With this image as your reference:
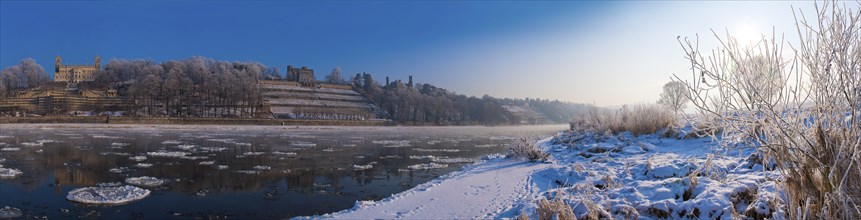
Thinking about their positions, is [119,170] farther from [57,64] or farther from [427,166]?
[57,64]

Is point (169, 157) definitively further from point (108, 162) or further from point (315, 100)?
point (315, 100)

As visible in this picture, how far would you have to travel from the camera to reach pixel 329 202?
9.18 m

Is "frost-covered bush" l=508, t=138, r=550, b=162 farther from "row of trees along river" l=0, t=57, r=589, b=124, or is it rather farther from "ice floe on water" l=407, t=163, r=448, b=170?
"row of trees along river" l=0, t=57, r=589, b=124

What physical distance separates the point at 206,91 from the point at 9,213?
79599 mm

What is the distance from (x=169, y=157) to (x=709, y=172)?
16382 millimetres

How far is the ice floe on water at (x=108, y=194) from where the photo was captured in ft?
28.2

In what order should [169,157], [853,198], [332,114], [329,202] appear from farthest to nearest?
1. [332,114]
2. [169,157]
3. [329,202]
4. [853,198]

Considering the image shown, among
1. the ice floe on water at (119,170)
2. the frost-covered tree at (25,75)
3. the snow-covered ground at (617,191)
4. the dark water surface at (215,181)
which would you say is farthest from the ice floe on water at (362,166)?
the frost-covered tree at (25,75)

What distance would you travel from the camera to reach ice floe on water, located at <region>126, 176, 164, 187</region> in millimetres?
10641

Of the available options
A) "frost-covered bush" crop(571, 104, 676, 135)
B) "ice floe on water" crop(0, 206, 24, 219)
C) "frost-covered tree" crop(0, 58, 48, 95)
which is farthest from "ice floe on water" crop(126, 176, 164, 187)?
"frost-covered tree" crop(0, 58, 48, 95)

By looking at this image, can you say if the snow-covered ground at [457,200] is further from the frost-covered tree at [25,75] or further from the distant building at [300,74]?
the distant building at [300,74]

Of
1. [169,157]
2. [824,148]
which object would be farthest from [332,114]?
[824,148]

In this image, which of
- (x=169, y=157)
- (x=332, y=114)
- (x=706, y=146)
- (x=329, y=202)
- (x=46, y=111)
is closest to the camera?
(x=329, y=202)

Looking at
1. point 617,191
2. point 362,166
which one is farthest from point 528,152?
point 617,191
